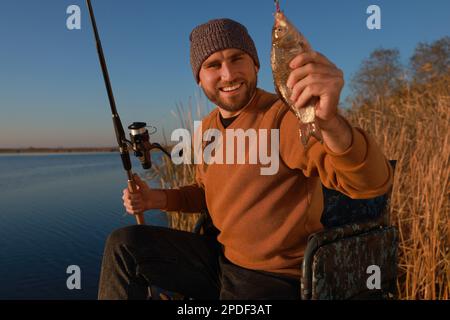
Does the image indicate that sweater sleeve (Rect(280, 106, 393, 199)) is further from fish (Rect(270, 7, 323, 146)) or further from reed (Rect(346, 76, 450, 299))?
reed (Rect(346, 76, 450, 299))

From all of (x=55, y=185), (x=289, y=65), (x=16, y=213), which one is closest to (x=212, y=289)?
(x=289, y=65)

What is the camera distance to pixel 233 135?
2248mm

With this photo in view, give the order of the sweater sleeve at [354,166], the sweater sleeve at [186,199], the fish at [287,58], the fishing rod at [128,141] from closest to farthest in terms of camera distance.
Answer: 1. the fish at [287,58]
2. the sweater sleeve at [354,166]
3. the fishing rod at [128,141]
4. the sweater sleeve at [186,199]

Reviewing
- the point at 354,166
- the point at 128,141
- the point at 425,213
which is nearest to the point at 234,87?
the point at 128,141

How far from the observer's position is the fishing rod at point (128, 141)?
2.59 m

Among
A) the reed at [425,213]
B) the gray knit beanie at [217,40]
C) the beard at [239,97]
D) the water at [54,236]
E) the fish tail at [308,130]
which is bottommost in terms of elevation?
the water at [54,236]

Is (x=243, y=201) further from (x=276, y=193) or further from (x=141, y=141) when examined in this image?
(x=141, y=141)

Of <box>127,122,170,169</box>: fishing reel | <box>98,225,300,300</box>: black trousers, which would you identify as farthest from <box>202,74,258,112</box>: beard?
<box>98,225,300,300</box>: black trousers

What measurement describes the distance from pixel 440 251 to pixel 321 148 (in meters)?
2.07

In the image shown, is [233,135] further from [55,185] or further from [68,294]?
[55,185]

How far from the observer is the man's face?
2.28 meters

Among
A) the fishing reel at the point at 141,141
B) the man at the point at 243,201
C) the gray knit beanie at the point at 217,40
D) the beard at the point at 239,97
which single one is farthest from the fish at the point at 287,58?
the fishing reel at the point at 141,141

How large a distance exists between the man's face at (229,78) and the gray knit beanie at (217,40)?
1.3 inches

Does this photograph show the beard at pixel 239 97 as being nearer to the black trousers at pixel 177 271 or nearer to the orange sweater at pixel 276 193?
the orange sweater at pixel 276 193
